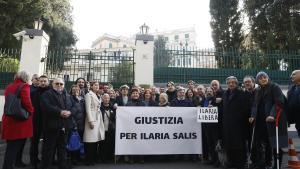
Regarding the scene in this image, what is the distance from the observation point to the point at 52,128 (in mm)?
5770

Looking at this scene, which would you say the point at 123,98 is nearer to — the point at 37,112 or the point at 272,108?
the point at 37,112

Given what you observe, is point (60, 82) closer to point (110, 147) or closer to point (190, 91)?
point (110, 147)

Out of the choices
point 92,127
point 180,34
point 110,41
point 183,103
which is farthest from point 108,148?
point 180,34

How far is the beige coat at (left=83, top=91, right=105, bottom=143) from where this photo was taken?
6.57 meters

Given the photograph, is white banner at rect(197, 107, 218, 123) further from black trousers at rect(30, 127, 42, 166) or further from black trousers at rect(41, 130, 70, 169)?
black trousers at rect(30, 127, 42, 166)

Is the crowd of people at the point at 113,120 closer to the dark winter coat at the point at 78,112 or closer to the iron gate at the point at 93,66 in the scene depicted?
the dark winter coat at the point at 78,112

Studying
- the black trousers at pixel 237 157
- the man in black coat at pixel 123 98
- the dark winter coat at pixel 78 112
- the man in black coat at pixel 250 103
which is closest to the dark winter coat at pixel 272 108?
the man in black coat at pixel 250 103

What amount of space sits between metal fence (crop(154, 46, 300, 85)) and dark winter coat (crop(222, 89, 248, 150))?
7.03 m

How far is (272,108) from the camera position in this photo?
5738mm

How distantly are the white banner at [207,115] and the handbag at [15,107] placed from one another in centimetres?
373

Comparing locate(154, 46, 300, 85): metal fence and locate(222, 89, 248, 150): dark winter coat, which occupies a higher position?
locate(154, 46, 300, 85): metal fence

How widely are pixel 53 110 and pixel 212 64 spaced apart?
9569 mm

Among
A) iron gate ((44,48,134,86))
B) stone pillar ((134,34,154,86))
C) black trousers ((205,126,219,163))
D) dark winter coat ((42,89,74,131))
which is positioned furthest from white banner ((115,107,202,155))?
iron gate ((44,48,134,86))

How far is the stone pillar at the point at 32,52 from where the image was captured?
38.2ft
